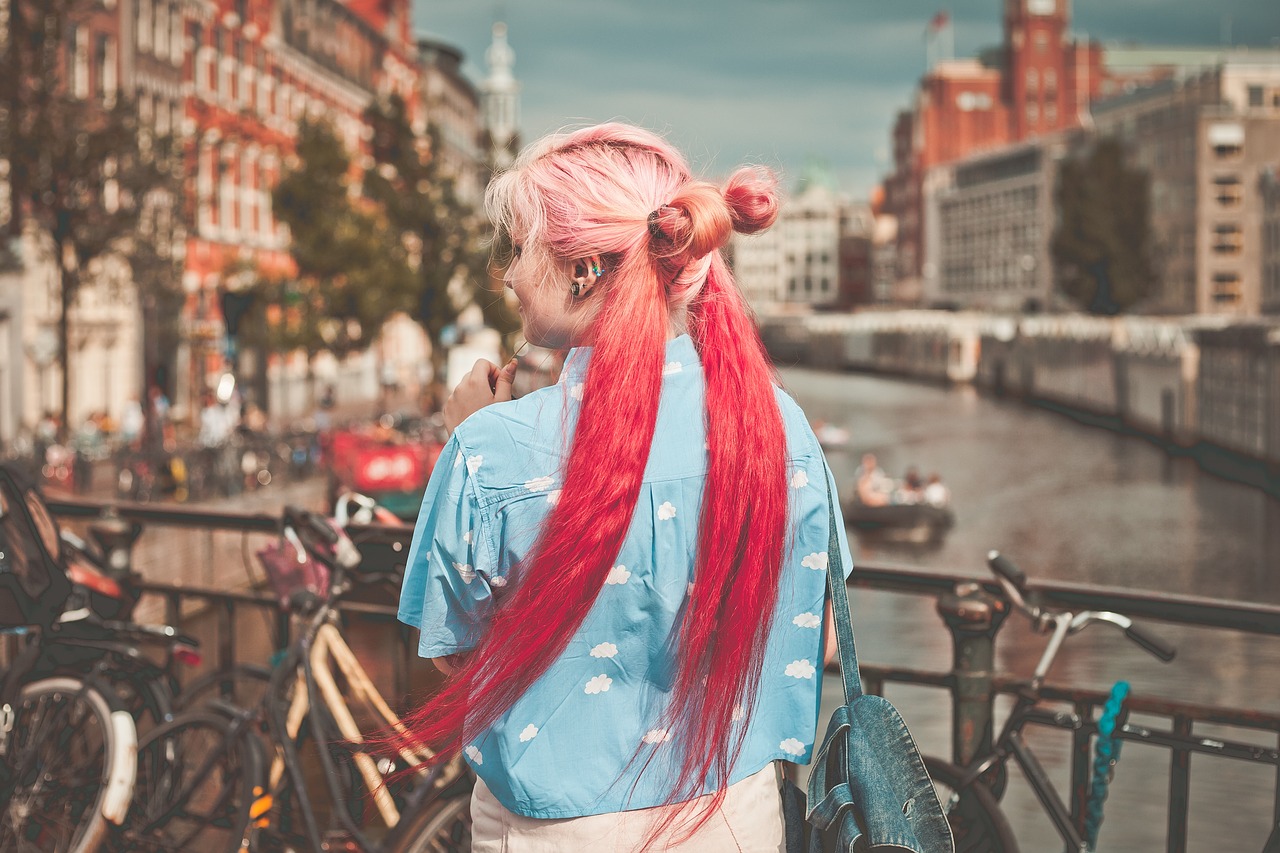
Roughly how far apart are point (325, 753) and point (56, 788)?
2.95 ft

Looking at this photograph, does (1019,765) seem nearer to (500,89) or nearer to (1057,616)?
(1057,616)

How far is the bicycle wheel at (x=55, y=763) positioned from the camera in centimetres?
445

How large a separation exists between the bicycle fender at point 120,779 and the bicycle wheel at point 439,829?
992 mm

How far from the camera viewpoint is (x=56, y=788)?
4.63m

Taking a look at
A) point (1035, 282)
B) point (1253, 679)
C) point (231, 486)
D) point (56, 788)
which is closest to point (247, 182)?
point (231, 486)

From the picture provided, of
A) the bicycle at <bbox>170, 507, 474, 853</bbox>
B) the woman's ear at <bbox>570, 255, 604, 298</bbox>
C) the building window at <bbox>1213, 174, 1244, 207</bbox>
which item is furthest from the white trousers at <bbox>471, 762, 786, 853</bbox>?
the building window at <bbox>1213, 174, 1244, 207</bbox>

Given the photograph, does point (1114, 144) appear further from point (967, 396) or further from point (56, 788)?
point (56, 788)

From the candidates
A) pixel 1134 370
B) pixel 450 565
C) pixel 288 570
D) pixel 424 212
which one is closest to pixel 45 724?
pixel 288 570

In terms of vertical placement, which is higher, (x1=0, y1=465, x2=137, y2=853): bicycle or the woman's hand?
the woman's hand

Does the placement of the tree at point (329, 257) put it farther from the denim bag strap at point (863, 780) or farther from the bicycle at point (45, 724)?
the denim bag strap at point (863, 780)

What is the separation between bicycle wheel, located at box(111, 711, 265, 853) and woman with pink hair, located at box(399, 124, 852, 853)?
2.24m

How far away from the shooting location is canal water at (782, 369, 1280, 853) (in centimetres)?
1475

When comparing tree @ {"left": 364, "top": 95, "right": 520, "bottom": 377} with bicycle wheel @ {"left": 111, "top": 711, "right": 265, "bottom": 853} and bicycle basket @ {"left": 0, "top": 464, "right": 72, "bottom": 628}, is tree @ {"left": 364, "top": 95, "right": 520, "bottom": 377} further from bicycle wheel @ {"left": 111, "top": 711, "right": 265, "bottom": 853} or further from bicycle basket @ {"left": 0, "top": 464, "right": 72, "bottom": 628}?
bicycle basket @ {"left": 0, "top": 464, "right": 72, "bottom": 628}

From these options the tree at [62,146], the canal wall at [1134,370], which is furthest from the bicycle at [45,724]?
the tree at [62,146]
